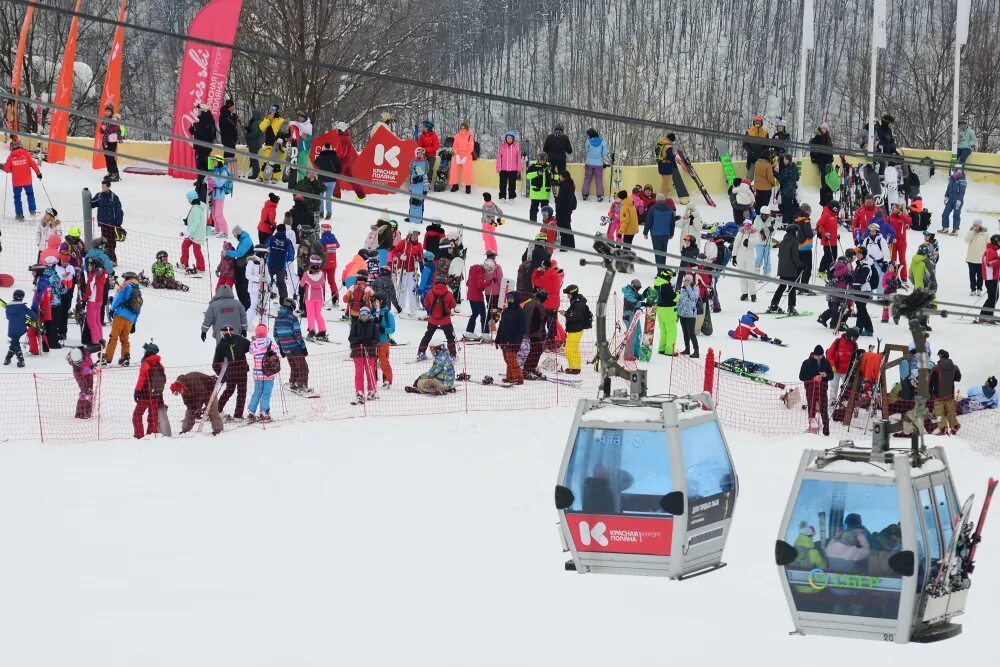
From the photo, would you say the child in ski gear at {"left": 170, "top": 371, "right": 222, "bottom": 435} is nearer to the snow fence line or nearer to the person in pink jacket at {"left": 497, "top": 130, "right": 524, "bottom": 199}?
the snow fence line

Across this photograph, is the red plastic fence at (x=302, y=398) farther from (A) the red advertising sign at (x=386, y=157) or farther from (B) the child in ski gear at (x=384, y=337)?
(A) the red advertising sign at (x=386, y=157)

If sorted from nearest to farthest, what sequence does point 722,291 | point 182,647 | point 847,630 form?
1. point 847,630
2. point 182,647
3. point 722,291

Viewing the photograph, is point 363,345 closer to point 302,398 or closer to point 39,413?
point 302,398

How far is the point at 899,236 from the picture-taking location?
1180 inches

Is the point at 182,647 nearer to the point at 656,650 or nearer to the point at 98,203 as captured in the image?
the point at 656,650

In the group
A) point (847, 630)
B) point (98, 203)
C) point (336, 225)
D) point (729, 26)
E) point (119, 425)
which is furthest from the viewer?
point (729, 26)

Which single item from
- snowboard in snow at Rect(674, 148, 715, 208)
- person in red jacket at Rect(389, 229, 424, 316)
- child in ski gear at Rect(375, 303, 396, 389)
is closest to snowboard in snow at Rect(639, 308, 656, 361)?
child in ski gear at Rect(375, 303, 396, 389)

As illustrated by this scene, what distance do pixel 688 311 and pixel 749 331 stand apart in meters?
1.98

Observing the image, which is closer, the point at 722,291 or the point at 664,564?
the point at 664,564

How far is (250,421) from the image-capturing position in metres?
21.7

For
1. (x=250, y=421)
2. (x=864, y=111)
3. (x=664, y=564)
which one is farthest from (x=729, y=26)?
(x=664, y=564)

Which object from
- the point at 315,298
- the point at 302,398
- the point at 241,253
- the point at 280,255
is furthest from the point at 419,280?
the point at 302,398

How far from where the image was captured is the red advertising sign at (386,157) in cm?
3184

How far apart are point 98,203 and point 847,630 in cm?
1703
